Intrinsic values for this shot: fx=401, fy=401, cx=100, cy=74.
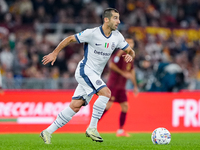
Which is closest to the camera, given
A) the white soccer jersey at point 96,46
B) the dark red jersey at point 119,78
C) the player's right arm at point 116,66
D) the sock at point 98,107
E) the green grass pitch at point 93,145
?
the green grass pitch at point 93,145

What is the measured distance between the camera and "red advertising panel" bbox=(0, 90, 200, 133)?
463 inches

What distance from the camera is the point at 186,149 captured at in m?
6.41

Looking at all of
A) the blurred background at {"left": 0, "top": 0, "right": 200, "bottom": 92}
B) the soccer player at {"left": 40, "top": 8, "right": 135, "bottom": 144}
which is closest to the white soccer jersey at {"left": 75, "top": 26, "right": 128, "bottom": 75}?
the soccer player at {"left": 40, "top": 8, "right": 135, "bottom": 144}

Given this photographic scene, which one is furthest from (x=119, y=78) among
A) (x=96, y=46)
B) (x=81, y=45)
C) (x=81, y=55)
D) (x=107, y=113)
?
(x=81, y=45)

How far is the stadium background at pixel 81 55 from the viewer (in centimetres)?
1203

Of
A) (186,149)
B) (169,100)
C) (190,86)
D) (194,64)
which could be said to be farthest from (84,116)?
(194,64)

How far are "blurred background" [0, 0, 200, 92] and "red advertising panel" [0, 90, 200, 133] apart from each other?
4.83ft

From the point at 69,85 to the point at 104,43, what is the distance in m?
6.91

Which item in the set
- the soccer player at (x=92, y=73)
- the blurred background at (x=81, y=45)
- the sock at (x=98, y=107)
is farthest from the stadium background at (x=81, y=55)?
the sock at (x=98, y=107)

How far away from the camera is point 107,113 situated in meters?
12.3

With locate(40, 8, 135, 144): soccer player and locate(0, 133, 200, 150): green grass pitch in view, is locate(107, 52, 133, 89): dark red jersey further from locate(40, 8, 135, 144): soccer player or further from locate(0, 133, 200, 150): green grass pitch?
locate(40, 8, 135, 144): soccer player

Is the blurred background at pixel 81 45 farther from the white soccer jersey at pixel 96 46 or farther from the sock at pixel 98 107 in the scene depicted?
the sock at pixel 98 107

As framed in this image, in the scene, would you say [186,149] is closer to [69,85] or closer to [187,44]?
[69,85]

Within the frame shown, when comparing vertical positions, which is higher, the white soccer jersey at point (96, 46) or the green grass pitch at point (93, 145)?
the white soccer jersey at point (96, 46)
